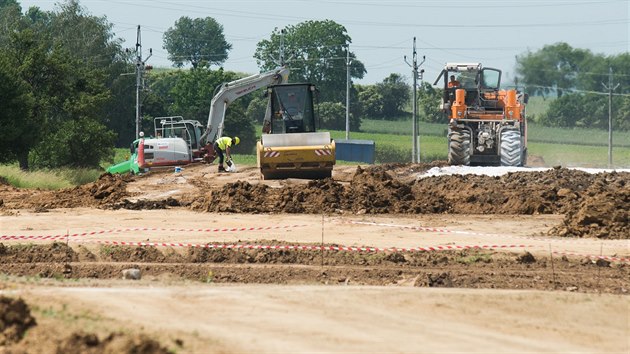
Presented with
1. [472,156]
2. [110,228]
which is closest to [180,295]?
[110,228]

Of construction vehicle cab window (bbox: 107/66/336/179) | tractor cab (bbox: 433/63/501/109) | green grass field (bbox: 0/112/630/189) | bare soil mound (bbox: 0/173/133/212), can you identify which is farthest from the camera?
green grass field (bbox: 0/112/630/189)

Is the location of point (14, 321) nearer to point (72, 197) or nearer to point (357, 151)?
point (72, 197)

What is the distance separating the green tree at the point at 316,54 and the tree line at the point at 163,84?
0.30 feet

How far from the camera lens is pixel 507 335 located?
38.1ft

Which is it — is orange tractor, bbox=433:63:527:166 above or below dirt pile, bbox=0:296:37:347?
above

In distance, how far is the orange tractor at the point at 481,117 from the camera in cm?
3738

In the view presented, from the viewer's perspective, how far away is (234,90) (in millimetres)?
43156

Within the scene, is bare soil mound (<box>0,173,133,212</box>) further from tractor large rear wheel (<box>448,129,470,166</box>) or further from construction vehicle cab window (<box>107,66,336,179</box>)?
tractor large rear wheel (<box>448,129,470,166</box>)

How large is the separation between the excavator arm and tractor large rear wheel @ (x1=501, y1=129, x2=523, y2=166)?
8758mm

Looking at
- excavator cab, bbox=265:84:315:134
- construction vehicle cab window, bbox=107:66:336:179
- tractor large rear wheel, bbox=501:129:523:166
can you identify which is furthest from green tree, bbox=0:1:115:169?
tractor large rear wheel, bbox=501:129:523:166

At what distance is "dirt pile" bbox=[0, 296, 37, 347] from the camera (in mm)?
10680

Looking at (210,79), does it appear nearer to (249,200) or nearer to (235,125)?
(235,125)

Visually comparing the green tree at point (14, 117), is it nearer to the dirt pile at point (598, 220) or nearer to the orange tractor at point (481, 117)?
the orange tractor at point (481, 117)

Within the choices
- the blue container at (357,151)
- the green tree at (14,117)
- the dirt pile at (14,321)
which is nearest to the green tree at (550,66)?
the blue container at (357,151)
